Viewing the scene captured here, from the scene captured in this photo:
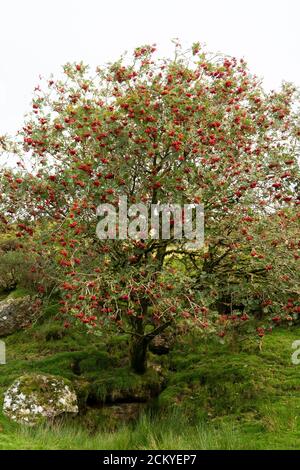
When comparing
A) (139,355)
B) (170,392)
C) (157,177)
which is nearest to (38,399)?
(139,355)

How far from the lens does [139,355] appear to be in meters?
14.6

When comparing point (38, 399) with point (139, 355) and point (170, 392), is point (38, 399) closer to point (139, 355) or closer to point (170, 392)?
point (139, 355)

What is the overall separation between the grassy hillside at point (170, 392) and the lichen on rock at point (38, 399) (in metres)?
0.44

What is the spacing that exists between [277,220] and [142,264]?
3.22 metres

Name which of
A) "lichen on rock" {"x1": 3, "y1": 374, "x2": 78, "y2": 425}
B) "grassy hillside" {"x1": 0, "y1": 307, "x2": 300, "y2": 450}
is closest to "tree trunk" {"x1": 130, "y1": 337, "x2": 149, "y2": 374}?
"grassy hillside" {"x1": 0, "y1": 307, "x2": 300, "y2": 450}

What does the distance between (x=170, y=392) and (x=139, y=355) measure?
139 cm

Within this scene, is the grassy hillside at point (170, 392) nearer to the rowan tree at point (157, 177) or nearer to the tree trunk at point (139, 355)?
the tree trunk at point (139, 355)

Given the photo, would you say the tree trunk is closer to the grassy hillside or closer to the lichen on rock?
the grassy hillside

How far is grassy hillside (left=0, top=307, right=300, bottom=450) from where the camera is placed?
10422mm

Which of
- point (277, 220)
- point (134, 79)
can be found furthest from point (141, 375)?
point (134, 79)

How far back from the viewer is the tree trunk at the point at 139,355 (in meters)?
14.4

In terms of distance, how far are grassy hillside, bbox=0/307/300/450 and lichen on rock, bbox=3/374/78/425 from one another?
0.44 meters
